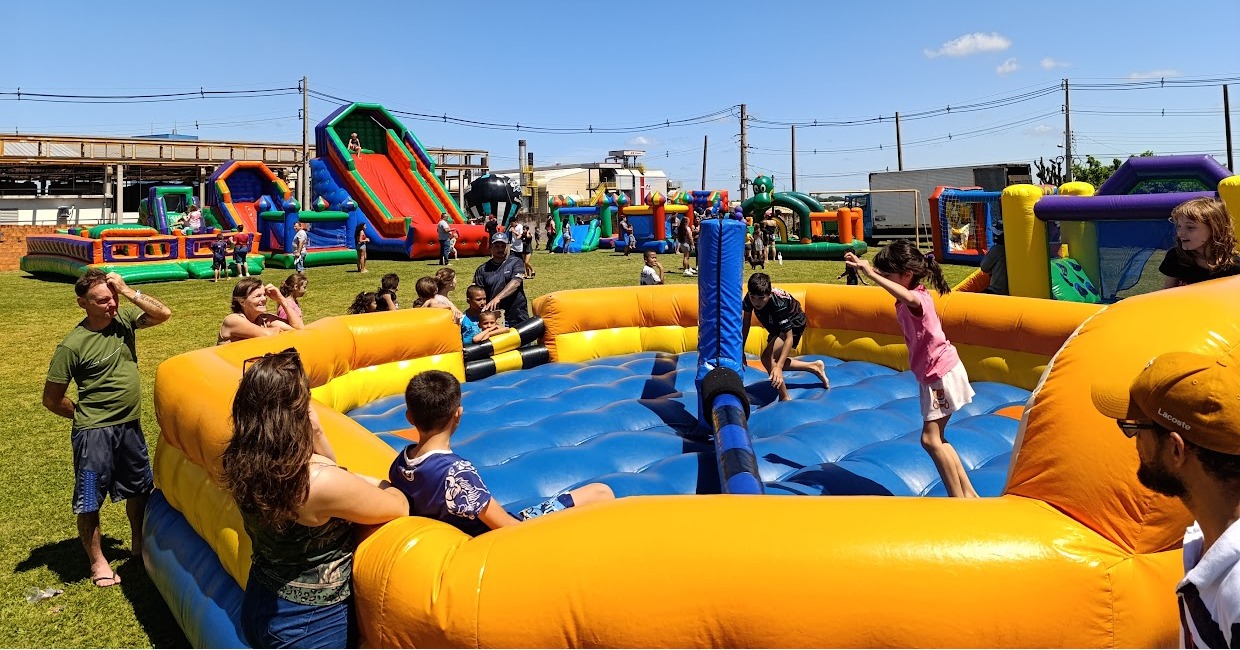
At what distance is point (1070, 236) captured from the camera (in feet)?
28.2

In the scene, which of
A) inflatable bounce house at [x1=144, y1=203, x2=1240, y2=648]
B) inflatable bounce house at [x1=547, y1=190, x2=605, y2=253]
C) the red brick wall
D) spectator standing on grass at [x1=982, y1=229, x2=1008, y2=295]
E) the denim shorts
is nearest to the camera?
inflatable bounce house at [x1=144, y1=203, x2=1240, y2=648]

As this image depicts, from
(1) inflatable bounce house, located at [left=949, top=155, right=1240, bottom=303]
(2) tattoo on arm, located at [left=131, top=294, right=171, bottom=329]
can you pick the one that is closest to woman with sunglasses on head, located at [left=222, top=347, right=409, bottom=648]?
(2) tattoo on arm, located at [left=131, top=294, right=171, bottom=329]

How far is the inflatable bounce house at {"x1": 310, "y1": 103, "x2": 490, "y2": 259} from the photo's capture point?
65.5 ft

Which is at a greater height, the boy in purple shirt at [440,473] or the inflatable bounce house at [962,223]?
the inflatable bounce house at [962,223]

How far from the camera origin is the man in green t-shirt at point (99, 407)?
3738 millimetres

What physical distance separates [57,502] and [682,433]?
11.6 feet

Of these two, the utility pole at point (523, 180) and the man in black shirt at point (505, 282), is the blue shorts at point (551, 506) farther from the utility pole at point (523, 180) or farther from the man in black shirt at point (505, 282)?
the utility pole at point (523, 180)

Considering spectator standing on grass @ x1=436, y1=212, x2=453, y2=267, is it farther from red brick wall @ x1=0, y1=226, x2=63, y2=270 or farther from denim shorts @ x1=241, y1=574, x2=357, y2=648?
denim shorts @ x1=241, y1=574, x2=357, y2=648

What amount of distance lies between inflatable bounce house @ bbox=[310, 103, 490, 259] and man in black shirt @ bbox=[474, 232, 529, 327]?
1329 centimetres

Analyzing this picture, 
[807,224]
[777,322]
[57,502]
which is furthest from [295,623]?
[807,224]

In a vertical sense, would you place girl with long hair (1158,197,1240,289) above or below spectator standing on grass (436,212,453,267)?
below

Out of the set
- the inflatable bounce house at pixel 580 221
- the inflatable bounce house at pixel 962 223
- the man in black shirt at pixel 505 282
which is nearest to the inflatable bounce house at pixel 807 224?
the inflatable bounce house at pixel 962 223

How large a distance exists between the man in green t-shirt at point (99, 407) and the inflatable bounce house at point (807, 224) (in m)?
16.5

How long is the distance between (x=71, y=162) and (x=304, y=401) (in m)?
31.6
